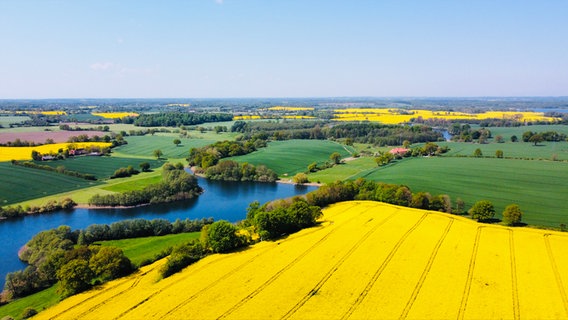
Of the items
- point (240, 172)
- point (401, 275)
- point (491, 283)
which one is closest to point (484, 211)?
point (491, 283)

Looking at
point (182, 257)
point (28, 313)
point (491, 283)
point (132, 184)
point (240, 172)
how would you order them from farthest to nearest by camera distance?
point (240, 172), point (132, 184), point (182, 257), point (491, 283), point (28, 313)

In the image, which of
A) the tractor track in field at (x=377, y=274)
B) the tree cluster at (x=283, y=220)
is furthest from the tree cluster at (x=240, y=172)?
the tractor track in field at (x=377, y=274)

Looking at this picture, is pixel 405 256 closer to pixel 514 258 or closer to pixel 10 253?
pixel 514 258

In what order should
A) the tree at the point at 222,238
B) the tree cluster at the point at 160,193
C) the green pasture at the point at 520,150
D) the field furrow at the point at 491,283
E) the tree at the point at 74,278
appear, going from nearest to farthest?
the field furrow at the point at 491,283 → the tree at the point at 74,278 → the tree at the point at 222,238 → the tree cluster at the point at 160,193 → the green pasture at the point at 520,150

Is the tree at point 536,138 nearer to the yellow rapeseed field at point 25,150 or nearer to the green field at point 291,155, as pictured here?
the green field at point 291,155

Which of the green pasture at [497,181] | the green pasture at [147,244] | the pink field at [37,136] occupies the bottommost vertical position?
the green pasture at [147,244]

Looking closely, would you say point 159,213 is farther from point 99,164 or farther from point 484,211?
point 484,211

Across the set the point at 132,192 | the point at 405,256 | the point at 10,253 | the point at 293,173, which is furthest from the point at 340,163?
the point at 10,253
